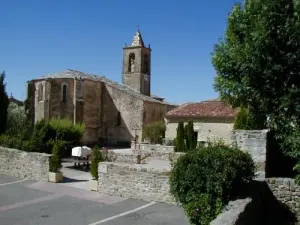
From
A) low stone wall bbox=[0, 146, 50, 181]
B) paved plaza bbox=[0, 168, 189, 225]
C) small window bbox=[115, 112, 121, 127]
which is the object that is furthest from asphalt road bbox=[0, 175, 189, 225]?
small window bbox=[115, 112, 121, 127]

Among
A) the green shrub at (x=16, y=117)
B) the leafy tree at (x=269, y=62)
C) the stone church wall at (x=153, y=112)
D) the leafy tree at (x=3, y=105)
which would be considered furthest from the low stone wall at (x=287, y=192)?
the stone church wall at (x=153, y=112)

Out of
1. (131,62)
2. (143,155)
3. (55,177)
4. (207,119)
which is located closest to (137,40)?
(131,62)

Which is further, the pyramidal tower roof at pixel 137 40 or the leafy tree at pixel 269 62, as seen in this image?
the pyramidal tower roof at pixel 137 40

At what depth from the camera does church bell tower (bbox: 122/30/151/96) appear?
5341 centimetres

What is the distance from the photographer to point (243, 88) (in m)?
13.1

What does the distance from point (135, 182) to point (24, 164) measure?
24.6 ft

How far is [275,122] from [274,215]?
10.9 ft

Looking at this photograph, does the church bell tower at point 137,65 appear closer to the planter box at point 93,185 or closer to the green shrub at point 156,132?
the green shrub at point 156,132

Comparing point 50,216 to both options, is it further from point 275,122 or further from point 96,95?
point 96,95

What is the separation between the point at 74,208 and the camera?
12.7m

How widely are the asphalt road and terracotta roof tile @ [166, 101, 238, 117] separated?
18.6m

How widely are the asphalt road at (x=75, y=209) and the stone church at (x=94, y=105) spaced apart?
74.0ft

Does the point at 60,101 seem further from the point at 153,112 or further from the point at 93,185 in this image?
the point at 93,185

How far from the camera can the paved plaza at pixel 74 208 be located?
11.3m
